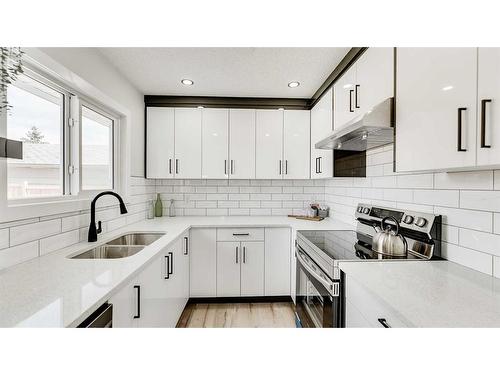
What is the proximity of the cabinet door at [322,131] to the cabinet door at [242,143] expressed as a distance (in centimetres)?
71

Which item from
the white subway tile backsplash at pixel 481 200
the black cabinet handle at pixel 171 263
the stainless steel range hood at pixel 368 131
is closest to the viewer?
the white subway tile backsplash at pixel 481 200

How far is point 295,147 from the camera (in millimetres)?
2994

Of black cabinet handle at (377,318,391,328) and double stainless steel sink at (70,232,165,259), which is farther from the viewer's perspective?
double stainless steel sink at (70,232,165,259)

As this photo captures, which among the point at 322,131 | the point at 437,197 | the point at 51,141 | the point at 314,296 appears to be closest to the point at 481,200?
the point at 437,197

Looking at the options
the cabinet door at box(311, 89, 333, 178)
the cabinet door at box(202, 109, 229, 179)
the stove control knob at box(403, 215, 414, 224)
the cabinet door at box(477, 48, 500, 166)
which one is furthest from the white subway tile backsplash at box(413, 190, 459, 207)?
the cabinet door at box(202, 109, 229, 179)

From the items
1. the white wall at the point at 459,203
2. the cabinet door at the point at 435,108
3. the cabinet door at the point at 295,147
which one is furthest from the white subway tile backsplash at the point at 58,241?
the white wall at the point at 459,203

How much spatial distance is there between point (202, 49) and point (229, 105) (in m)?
1.08

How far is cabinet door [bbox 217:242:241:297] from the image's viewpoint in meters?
2.64

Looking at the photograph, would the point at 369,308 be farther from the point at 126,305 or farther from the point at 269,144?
the point at 269,144

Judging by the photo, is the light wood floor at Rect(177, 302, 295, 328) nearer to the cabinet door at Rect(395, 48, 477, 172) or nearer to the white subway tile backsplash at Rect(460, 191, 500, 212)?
the white subway tile backsplash at Rect(460, 191, 500, 212)

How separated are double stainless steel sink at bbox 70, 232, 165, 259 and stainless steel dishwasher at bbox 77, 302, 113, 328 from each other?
65cm

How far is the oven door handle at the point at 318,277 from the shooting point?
54.4 inches

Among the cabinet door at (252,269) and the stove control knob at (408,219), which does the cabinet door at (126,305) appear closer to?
the cabinet door at (252,269)

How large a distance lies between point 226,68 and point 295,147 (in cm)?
123
